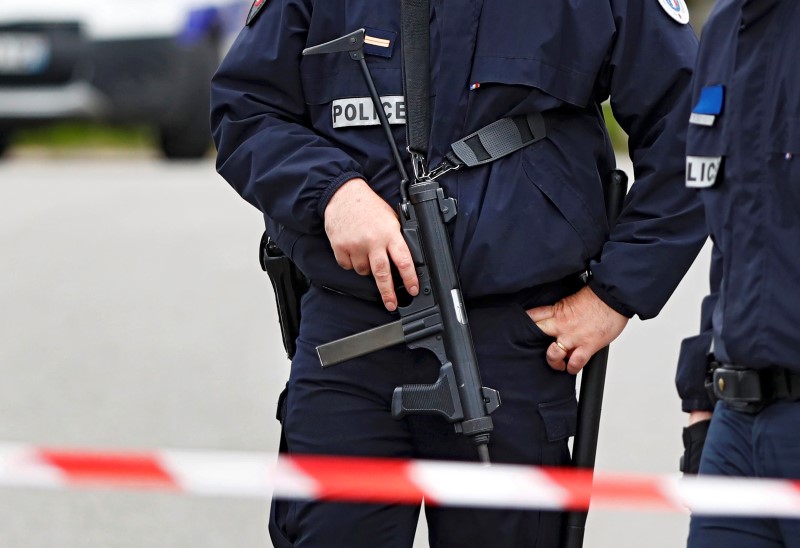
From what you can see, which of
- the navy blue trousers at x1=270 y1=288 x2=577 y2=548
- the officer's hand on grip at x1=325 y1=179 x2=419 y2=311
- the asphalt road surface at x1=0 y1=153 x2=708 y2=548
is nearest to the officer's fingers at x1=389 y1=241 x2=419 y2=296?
the officer's hand on grip at x1=325 y1=179 x2=419 y2=311

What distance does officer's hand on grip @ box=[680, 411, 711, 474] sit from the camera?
3.08 metres

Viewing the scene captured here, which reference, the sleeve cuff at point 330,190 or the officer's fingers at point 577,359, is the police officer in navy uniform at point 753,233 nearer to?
the officer's fingers at point 577,359

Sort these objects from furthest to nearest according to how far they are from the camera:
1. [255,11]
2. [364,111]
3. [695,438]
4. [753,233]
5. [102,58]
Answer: [102,58]
[695,438]
[255,11]
[364,111]
[753,233]

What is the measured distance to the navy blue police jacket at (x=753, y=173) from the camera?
2580mm

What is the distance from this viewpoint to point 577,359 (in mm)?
2848

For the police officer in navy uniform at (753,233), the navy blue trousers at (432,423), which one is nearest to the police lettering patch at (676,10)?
the police officer in navy uniform at (753,233)

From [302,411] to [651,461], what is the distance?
3049 mm

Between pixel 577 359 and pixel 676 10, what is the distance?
678 mm

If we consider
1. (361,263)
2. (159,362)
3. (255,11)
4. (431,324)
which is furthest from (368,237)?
(159,362)

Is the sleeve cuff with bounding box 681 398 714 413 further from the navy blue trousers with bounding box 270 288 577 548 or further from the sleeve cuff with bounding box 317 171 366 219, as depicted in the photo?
the sleeve cuff with bounding box 317 171 366 219

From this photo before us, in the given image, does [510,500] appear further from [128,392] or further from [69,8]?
[69,8]

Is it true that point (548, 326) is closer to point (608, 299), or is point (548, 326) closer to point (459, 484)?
point (608, 299)

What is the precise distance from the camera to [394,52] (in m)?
2.83

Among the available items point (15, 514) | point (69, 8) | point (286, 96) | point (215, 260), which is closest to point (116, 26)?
point (69, 8)
